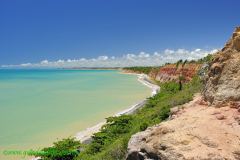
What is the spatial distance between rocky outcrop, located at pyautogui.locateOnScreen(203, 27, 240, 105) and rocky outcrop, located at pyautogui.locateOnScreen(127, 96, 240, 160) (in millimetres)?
1252

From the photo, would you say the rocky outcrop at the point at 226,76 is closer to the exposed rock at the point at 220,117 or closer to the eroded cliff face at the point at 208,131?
the eroded cliff face at the point at 208,131

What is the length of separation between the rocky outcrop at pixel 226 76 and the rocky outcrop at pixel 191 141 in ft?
4.11

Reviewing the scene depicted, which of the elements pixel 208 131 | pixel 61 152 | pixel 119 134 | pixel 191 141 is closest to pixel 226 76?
pixel 208 131

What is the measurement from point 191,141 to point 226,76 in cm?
436

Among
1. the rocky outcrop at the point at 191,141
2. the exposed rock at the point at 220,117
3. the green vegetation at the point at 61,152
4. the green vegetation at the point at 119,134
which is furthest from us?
the green vegetation at the point at 61,152

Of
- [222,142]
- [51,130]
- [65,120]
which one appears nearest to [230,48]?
[222,142]

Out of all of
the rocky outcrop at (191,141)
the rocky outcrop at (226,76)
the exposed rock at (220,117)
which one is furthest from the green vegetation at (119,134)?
the rocky outcrop at (191,141)

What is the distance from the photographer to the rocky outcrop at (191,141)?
672 cm

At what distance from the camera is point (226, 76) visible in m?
10.8

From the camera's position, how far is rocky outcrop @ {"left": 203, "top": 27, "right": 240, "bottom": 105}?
33.4 ft

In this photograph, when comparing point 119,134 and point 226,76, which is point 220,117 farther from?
point 119,134

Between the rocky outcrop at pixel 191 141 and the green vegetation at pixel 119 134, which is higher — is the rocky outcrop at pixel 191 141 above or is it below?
above

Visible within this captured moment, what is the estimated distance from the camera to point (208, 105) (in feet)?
35.9

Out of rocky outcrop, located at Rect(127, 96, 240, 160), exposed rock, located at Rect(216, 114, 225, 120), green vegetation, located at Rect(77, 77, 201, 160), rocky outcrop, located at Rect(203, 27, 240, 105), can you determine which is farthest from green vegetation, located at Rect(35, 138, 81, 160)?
exposed rock, located at Rect(216, 114, 225, 120)
